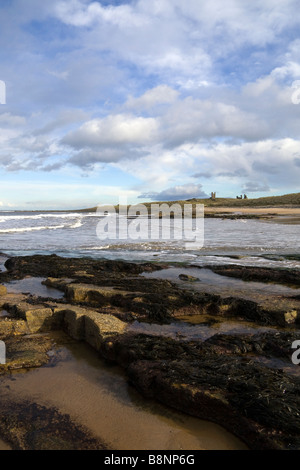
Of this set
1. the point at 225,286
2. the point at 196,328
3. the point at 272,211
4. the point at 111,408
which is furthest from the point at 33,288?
the point at 272,211

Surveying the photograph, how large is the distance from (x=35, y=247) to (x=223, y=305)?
12.8 meters

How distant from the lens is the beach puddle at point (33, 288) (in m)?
7.31

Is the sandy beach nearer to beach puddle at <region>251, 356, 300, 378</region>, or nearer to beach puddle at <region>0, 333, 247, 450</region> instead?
beach puddle at <region>251, 356, 300, 378</region>

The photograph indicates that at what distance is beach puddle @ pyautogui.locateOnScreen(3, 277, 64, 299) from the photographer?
288 inches

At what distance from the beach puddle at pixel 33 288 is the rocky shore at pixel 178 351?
23 centimetres

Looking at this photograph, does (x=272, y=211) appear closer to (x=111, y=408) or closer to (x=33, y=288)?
(x=33, y=288)

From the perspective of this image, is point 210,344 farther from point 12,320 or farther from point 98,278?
point 98,278

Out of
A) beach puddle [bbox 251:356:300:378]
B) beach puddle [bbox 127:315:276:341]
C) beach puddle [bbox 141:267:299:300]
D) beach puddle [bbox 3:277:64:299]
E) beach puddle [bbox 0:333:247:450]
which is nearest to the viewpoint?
beach puddle [bbox 0:333:247:450]

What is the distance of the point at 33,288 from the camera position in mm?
7938

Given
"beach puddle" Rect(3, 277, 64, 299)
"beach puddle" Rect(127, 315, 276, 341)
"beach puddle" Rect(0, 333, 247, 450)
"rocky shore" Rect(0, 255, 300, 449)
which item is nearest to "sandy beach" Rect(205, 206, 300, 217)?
"beach puddle" Rect(3, 277, 64, 299)

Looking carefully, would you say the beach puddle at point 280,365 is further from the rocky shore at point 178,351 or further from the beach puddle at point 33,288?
the beach puddle at point 33,288

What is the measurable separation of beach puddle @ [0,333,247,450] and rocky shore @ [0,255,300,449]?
0.35 feet

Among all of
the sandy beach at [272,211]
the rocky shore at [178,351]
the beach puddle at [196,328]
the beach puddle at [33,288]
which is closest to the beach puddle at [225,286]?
the rocky shore at [178,351]
